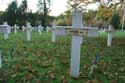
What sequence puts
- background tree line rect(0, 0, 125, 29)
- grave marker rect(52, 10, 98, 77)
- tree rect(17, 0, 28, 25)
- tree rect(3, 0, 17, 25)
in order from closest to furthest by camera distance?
1. grave marker rect(52, 10, 98, 77)
2. background tree line rect(0, 0, 125, 29)
3. tree rect(3, 0, 17, 25)
4. tree rect(17, 0, 28, 25)

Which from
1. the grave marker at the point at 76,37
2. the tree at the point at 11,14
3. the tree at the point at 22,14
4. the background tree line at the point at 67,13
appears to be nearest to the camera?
the grave marker at the point at 76,37

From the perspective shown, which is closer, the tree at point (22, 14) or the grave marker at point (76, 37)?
the grave marker at point (76, 37)

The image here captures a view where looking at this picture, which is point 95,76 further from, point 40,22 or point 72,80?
point 40,22

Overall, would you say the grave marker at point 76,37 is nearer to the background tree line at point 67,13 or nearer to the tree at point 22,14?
the background tree line at point 67,13

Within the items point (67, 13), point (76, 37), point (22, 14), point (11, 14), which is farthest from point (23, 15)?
point (76, 37)

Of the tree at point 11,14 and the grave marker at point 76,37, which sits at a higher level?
the tree at point 11,14

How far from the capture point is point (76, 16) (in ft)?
21.1

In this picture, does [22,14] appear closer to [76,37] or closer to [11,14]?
[11,14]

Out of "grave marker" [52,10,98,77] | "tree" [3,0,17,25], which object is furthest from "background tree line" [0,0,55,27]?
"grave marker" [52,10,98,77]

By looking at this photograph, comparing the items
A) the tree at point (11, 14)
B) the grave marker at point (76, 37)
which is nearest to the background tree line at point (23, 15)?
the tree at point (11, 14)

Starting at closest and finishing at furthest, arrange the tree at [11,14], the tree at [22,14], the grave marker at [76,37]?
the grave marker at [76,37], the tree at [11,14], the tree at [22,14]

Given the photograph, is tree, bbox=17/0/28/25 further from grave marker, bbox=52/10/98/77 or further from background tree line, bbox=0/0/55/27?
grave marker, bbox=52/10/98/77

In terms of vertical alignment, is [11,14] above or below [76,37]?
above

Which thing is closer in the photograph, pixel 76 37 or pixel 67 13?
pixel 76 37
